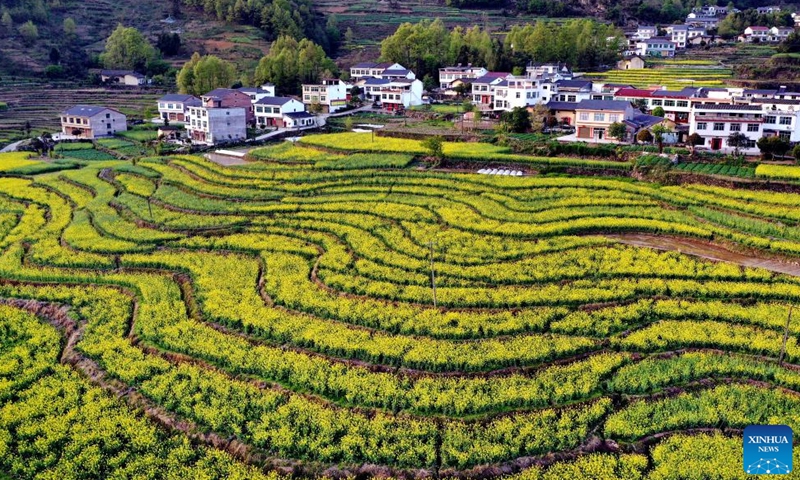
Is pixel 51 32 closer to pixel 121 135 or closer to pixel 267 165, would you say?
pixel 121 135

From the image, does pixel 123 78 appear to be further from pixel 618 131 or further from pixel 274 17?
pixel 618 131

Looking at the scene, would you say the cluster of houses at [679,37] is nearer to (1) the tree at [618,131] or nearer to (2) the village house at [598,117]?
(2) the village house at [598,117]

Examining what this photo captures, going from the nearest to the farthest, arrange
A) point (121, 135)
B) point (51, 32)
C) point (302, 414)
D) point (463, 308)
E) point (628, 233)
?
point (302, 414) → point (463, 308) → point (628, 233) → point (121, 135) → point (51, 32)

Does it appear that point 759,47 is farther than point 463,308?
Yes

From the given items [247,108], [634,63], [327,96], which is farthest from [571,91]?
[247,108]

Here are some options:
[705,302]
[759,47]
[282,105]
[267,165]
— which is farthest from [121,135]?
[759,47]
